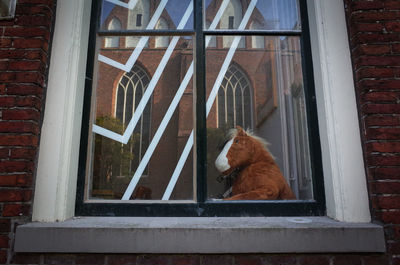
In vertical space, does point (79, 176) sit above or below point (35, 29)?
below

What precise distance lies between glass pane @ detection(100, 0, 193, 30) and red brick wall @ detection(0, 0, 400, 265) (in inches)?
24.4

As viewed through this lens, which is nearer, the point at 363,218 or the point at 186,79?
the point at 363,218

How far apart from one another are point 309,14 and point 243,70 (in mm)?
2341

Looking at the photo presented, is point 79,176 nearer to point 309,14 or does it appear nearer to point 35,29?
point 35,29

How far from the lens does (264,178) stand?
2504mm

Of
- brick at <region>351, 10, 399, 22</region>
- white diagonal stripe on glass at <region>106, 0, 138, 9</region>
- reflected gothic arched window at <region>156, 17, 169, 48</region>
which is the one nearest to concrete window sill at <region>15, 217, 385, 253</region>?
brick at <region>351, 10, 399, 22</region>

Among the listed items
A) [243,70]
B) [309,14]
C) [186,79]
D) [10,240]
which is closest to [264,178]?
[186,79]

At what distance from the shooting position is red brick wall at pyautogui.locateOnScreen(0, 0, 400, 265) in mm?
1716

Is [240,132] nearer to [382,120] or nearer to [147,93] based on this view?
[147,93]

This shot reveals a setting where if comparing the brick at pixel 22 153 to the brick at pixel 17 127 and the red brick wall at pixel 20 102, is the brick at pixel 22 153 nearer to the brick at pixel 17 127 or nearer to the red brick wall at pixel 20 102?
the red brick wall at pixel 20 102

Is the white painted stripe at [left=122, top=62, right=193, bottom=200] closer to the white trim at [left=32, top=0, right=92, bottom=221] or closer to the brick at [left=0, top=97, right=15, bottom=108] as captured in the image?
the white trim at [left=32, top=0, right=92, bottom=221]

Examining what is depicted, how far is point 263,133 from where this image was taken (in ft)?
10.1

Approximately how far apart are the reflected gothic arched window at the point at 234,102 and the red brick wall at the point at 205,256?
1.52 m

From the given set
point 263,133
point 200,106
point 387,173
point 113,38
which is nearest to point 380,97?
point 387,173
